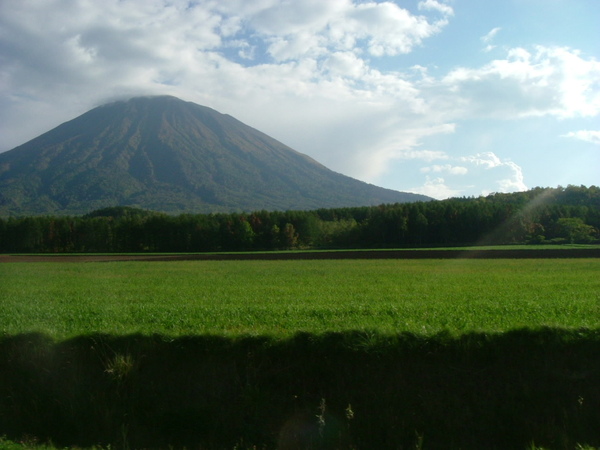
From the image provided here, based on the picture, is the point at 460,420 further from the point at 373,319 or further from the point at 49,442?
the point at 49,442

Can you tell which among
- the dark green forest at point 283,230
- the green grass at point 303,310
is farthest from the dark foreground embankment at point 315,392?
the dark green forest at point 283,230

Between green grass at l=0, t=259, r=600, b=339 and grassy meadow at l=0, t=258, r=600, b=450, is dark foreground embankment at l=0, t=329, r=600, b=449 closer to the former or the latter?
grassy meadow at l=0, t=258, r=600, b=450

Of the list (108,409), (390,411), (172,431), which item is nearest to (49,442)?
(108,409)

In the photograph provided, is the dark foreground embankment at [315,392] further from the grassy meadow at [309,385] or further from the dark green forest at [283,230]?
the dark green forest at [283,230]

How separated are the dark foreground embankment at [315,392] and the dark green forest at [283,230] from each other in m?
85.8

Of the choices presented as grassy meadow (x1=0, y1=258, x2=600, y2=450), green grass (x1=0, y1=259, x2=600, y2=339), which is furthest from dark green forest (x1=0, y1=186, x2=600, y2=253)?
grassy meadow (x1=0, y1=258, x2=600, y2=450)

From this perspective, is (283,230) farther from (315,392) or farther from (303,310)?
(315,392)

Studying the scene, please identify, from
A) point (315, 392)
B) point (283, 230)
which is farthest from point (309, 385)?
point (283, 230)

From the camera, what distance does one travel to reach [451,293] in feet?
54.7

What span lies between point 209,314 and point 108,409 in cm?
449

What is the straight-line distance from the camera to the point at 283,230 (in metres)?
101

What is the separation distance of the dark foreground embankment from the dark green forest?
85766 mm

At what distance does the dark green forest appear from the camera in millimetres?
93938

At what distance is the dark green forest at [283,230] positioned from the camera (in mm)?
93938
